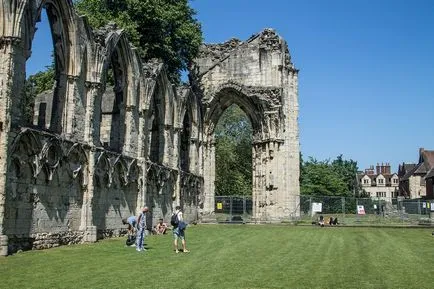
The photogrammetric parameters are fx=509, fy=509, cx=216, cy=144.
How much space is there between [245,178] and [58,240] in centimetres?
3768

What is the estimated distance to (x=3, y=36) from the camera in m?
12.5

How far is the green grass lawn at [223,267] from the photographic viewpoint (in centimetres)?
836

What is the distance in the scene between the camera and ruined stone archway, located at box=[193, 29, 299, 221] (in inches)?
1218

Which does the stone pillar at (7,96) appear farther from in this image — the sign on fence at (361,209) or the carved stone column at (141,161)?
the sign on fence at (361,209)

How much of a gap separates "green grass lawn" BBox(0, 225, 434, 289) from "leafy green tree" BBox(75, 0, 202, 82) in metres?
17.0

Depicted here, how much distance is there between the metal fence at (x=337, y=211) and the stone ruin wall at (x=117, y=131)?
1.25 meters

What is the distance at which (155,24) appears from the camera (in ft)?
98.8

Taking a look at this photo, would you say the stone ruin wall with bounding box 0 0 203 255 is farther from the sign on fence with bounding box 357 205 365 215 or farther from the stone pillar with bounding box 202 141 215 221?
the sign on fence with bounding box 357 205 365 215

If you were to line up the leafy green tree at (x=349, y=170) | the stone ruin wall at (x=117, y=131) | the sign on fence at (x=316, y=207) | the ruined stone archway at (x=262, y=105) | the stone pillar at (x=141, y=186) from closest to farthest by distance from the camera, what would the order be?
the stone ruin wall at (x=117, y=131), the stone pillar at (x=141, y=186), the ruined stone archway at (x=262, y=105), the sign on fence at (x=316, y=207), the leafy green tree at (x=349, y=170)

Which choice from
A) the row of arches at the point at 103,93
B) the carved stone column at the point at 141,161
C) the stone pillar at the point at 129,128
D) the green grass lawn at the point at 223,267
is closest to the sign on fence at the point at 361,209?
the row of arches at the point at 103,93

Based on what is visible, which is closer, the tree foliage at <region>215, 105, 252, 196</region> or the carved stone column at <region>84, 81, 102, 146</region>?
the carved stone column at <region>84, 81, 102, 146</region>

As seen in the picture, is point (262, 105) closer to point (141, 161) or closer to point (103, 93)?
point (141, 161)

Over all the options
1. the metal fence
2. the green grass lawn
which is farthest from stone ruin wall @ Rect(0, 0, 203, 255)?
the metal fence

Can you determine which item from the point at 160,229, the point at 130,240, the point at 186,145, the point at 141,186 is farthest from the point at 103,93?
the point at 186,145
